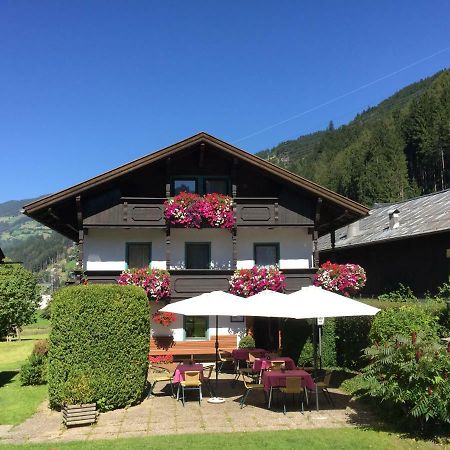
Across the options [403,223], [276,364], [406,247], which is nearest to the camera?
[276,364]

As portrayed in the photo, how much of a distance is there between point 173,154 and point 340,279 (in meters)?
8.37

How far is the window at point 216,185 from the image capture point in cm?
2170

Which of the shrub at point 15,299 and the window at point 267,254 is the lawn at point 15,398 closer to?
the shrub at point 15,299

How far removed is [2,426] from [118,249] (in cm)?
1076

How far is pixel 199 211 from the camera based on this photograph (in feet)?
64.8

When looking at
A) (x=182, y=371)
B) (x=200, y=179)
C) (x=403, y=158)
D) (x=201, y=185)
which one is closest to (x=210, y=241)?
(x=201, y=185)

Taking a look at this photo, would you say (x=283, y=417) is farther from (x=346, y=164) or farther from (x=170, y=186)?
(x=346, y=164)

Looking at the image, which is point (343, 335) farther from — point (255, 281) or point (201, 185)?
point (201, 185)

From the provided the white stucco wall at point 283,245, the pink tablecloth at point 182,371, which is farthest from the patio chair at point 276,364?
the white stucco wall at point 283,245

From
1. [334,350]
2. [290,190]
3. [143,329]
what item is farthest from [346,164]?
[143,329]

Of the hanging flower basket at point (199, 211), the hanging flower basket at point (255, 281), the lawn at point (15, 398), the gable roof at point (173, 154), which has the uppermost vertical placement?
the gable roof at point (173, 154)

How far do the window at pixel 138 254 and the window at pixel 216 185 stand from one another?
3.50m

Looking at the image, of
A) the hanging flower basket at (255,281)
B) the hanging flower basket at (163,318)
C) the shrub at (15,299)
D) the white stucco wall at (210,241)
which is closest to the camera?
the shrub at (15,299)

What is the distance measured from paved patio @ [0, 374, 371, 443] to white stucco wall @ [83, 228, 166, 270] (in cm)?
876
